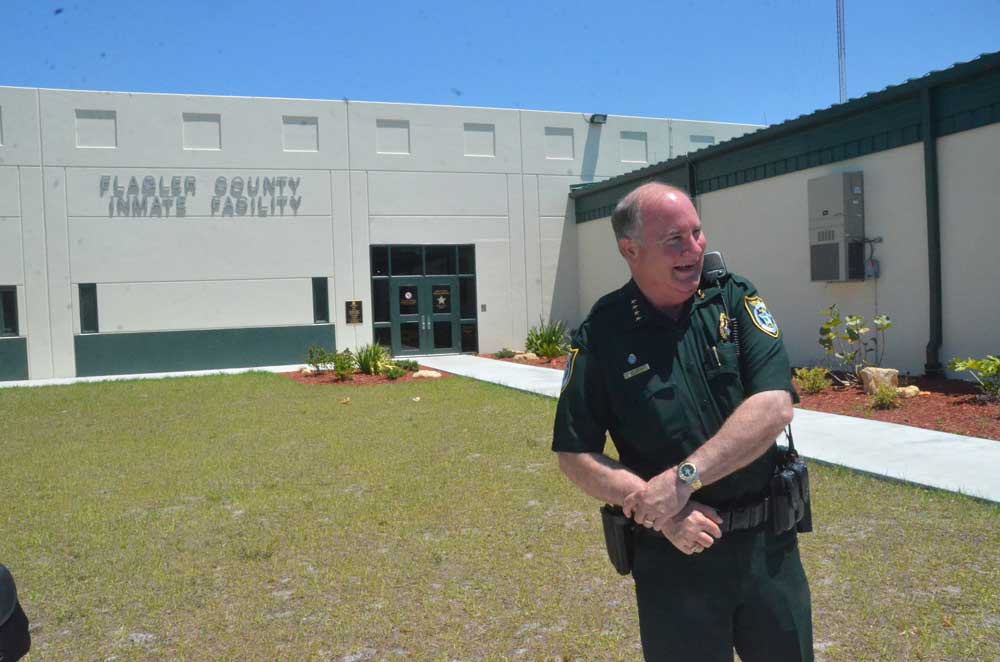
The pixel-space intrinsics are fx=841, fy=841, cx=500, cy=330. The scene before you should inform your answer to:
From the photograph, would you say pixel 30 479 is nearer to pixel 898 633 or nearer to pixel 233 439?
pixel 233 439

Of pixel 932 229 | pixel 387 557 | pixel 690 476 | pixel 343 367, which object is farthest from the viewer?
pixel 343 367

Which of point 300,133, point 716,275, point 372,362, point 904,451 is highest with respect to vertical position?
point 300,133

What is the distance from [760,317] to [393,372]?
14733 millimetres

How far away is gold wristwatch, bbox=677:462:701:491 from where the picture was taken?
2.21m

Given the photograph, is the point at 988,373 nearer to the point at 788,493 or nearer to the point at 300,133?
the point at 788,493

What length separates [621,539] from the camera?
96.7 inches

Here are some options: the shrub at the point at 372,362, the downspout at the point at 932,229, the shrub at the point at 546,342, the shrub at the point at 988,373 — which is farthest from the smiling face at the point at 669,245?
the shrub at the point at 546,342

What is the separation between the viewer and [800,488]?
8.11 feet

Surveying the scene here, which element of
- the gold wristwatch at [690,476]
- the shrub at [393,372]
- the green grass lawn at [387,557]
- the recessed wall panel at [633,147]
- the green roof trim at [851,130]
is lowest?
the green grass lawn at [387,557]

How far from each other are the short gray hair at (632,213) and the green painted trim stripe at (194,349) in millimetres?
19884

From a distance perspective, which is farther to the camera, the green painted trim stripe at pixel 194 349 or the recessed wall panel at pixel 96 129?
the green painted trim stripe at pixel 194 349

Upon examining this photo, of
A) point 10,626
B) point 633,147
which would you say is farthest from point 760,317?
point 633,147

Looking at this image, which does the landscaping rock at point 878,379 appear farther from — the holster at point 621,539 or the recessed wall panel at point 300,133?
the recessed wall panel at point 300,133

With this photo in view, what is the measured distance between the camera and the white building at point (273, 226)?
2012cm
